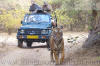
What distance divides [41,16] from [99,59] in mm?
7479

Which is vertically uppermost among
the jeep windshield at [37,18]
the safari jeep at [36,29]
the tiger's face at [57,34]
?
the tiger's face at [57,34]

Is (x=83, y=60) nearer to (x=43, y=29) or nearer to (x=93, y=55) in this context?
(x=93, y=55)

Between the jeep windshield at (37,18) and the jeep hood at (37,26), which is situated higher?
the jeep windshield at (37,18)

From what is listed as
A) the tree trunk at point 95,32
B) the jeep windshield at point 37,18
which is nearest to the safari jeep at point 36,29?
the jeep windshield at point 37,18

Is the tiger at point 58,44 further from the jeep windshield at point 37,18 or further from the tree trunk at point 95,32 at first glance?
the jeep windshield at point 37,18

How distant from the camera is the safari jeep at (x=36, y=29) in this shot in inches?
559

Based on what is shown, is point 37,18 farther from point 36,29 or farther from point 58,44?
point 58,44

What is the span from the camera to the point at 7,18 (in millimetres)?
37000

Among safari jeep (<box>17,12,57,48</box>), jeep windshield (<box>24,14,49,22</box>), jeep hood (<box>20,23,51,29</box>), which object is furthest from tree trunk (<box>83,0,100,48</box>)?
jeep windshield (<box>24,14,49,22</box>)

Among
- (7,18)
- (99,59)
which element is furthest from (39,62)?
(7,18)

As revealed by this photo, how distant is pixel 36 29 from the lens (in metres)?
14.3

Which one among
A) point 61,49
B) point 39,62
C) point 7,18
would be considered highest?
point 61,49

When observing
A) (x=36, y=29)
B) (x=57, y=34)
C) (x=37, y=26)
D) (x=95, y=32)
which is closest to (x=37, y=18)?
(x=37, y=26)

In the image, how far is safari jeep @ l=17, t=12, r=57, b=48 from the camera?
14.2m
